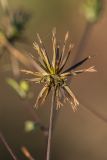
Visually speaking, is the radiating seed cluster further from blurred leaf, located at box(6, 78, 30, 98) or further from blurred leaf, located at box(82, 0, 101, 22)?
blurred leaf, located at box(82, 0, 101, 22)

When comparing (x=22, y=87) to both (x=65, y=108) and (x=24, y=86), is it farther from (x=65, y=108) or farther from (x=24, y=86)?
(x=65, y=108)

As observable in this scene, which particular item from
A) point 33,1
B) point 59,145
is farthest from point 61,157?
point 33,1

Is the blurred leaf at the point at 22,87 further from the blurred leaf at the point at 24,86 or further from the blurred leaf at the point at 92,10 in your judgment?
the blurred leaf at the point at 92,10

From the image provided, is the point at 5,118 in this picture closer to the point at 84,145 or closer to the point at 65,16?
the point at 84,145

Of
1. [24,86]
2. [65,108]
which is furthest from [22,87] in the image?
[65,108]

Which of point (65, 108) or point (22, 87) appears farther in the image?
point (65, 108)

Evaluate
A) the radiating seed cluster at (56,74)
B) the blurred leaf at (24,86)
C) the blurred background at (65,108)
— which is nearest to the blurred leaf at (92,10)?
the blurred leaf at (24,86)

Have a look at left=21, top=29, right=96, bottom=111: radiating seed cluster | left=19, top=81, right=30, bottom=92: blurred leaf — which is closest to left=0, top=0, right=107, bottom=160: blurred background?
left=19, top=81, right=30, bottom=92: blurred leaf

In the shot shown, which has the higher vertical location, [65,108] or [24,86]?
[24,86]
